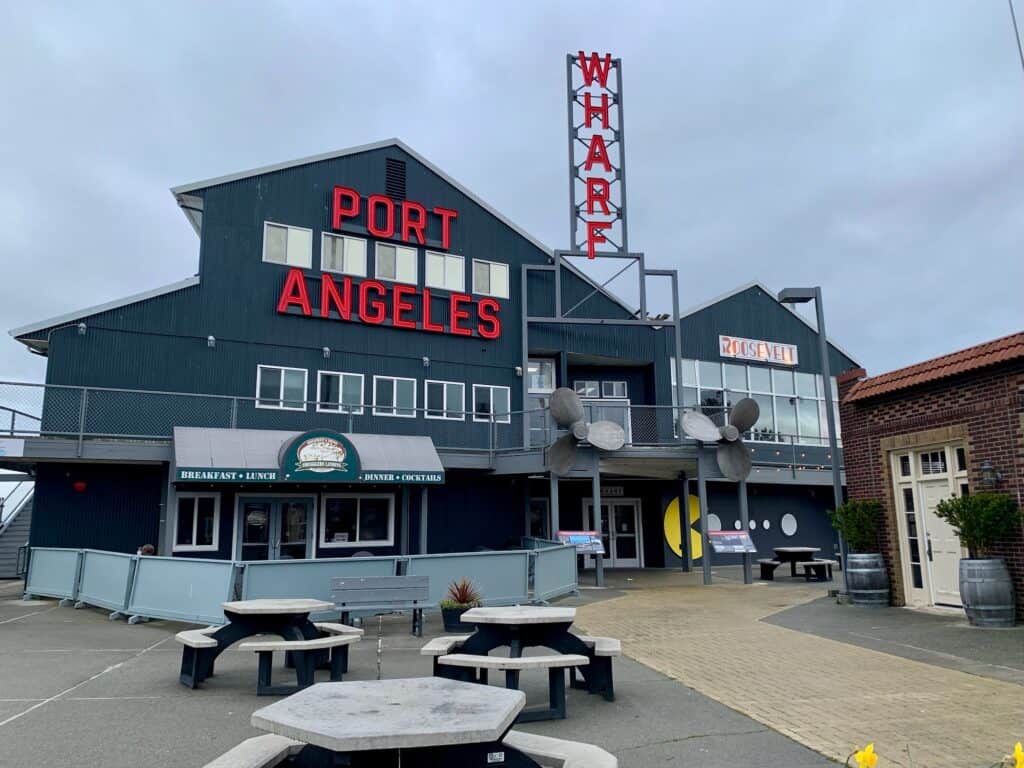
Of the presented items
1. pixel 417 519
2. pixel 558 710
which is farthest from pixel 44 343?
pixel 558 710

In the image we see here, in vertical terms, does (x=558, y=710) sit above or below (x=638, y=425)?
below

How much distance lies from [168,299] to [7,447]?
16.3ft

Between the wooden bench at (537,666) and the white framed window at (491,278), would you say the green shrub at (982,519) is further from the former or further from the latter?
the white framed window at (491,278)

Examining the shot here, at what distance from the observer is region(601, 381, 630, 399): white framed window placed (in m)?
24.5

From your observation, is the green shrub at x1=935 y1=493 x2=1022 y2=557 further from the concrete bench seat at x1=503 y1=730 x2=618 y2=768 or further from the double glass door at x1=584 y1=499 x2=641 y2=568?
the double glass door at x1=584 y1=499 x2=641 y2=568

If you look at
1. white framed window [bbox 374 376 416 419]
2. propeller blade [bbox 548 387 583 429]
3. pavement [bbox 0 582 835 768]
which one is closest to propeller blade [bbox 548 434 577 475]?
propeller blade [bbox 548 387 583 429]

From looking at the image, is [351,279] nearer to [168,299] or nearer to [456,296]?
[456,296]

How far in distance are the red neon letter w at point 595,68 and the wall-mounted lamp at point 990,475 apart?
58.3 ft

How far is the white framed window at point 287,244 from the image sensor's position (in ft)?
64.6

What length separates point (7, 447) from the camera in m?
14.7

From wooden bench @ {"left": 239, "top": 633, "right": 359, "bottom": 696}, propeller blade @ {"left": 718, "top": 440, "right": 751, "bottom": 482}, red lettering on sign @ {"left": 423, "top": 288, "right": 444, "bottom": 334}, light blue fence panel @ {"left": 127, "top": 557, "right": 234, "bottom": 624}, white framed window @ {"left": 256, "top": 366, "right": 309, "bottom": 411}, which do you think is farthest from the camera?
red lettering on sign @ {"left": 423, "top": 288, "right": 444, "bottom": 334}

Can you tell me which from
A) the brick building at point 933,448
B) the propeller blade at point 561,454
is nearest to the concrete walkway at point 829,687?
the brick building at point 933,448

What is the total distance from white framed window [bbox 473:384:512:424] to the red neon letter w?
10489 millimetres

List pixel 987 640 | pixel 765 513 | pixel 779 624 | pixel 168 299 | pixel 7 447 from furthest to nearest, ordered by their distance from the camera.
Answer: pixel 765 513
pixel 168 299
pixel 7 447
pixel 779 624
pixel 987 640
